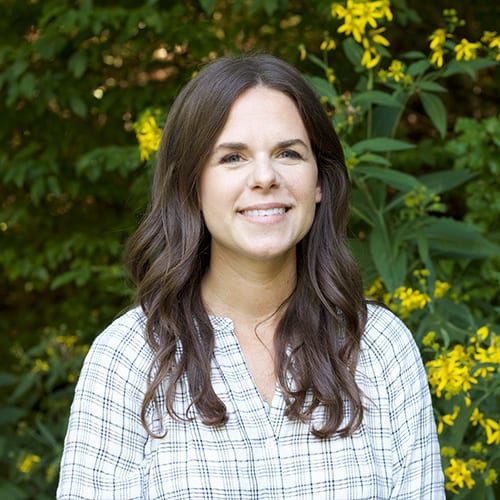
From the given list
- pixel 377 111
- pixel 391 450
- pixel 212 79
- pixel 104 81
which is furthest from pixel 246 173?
pixel 104 81

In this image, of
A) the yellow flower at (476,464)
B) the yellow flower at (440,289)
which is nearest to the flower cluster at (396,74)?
the yellow flower at (440,289)

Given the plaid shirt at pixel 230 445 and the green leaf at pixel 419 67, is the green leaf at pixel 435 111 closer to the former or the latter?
the green leaf at pixel 419 67

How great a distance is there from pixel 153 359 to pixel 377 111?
4.34ft

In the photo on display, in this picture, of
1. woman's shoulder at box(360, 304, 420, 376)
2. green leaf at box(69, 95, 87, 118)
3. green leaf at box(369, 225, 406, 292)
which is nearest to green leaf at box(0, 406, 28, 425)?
green leaf at box(69, 95, 87, 118)

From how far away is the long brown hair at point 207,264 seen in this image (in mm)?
2166

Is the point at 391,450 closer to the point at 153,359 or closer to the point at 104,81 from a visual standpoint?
the point at 153,359

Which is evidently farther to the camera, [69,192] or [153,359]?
[69,192]

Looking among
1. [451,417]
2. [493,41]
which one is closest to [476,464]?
[451,417]

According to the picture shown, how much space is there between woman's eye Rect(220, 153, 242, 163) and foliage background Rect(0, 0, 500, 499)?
885 millimetres

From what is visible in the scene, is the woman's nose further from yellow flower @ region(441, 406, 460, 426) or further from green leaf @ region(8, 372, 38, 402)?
green leaf @ region(8, 372, 38, 402)

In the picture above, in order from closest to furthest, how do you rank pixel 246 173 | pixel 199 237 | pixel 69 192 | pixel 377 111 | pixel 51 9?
pixel 246 173
pixel 199 237
pixel 377 111
pixel 51 9
pixel 69 192

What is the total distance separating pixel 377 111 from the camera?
10.5 ft

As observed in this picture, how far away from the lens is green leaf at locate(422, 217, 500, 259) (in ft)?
9.84

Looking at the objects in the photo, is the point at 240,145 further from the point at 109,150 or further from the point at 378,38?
the point at 109,150
